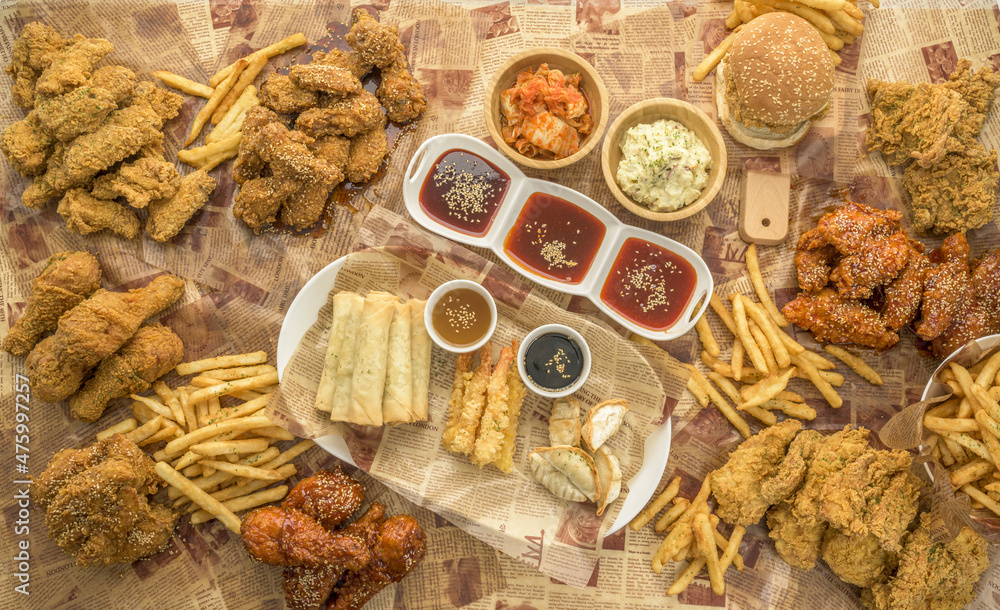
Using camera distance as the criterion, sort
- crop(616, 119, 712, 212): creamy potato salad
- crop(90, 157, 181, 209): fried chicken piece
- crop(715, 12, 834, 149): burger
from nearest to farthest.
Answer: crop(715, 12, 834, 149): burger < crop(616, 119, 712, 212): creamy potato salad < crop(90, 157, 181, 209): fried chicken piece

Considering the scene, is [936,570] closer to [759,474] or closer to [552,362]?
[759,474]

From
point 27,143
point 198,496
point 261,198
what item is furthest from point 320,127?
point 198,496

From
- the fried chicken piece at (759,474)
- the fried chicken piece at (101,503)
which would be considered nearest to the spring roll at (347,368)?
the fried chicken piece at (101,503)

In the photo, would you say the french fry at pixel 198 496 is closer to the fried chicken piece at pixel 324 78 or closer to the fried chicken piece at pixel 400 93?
the fried chicken piece at pixel 324 78

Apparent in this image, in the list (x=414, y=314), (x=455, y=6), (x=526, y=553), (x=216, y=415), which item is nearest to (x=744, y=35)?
(x=455, y=6)

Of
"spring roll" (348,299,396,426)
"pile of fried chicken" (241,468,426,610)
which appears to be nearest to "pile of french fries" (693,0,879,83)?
"spring roll" (348,299,396,426)

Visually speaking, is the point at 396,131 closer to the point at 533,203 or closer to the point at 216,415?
the point at 533,203

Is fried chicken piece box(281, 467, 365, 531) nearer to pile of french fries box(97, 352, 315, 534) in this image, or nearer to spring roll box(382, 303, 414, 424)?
pile of french fries box(97, 352, 315, 534)
